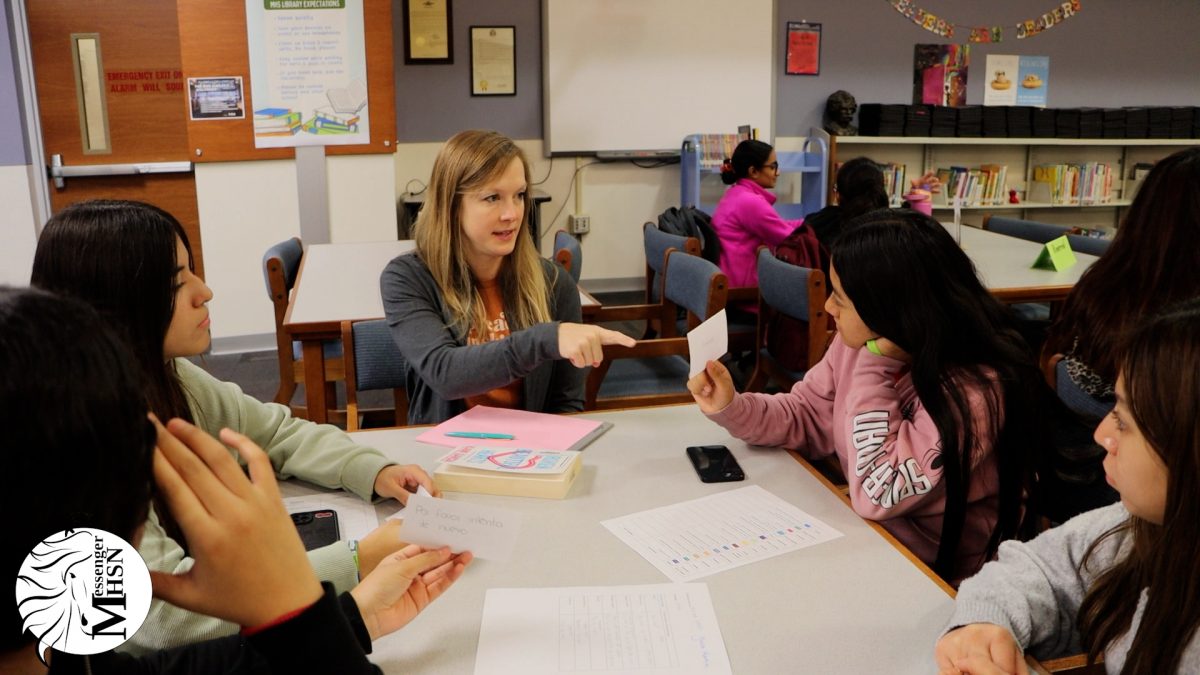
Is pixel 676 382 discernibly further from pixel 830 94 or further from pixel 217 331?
pixel 830 94

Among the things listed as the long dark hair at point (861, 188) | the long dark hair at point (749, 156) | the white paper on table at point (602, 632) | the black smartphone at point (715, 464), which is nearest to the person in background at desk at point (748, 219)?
the long dark hair at point (749, 156)

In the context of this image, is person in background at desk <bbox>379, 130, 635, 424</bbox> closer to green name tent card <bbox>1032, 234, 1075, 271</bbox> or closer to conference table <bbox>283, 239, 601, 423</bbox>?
conference table <bbox>283, 239, 601, 423</bbox>

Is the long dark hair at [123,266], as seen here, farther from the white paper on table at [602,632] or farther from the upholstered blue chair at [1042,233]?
the upholstered blue chair at [1042,233]

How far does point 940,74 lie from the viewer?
21.3ft

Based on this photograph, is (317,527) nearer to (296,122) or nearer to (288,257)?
(288,257)

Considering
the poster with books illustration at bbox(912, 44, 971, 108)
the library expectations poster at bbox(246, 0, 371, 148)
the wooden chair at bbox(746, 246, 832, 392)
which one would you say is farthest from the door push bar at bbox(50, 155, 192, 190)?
the poster with books illustration at bbox(912, 44, 971, 108)

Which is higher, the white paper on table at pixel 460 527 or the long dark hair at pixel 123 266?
the long dark hair at pixel 123 266

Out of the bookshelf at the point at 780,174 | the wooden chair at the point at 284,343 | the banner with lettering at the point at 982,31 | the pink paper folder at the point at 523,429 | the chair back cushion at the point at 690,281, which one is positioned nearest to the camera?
the pink paper folder at the point at 523,429

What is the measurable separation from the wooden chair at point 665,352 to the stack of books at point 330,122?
230cm

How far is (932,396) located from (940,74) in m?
5.85

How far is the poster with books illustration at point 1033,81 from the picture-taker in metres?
6.64

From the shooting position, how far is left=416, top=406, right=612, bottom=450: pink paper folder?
1.62 m

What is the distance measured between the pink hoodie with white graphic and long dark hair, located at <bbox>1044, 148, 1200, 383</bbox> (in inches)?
33.3

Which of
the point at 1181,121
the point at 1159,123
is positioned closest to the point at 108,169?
the point at 1159,123
